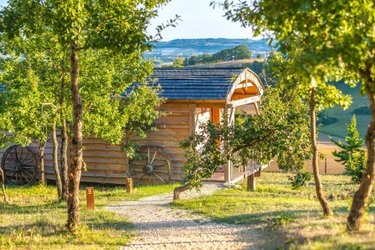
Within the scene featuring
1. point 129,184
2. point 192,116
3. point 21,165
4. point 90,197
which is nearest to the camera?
point 90,197

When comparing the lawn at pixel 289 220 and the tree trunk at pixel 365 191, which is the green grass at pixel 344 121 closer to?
the lawn at pixel 289 220

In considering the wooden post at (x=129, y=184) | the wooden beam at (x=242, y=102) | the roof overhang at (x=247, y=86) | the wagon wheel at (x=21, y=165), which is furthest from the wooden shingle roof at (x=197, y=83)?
the wagon wheel at (x=21, y=165)

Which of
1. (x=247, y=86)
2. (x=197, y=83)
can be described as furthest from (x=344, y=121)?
(x=197, y=83)

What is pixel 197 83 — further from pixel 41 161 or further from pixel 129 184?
pixel 41 161

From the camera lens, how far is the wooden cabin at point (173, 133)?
20453mm

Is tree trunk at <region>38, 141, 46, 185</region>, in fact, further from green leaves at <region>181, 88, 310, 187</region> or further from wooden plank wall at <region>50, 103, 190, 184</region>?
green leaves at <region>181, 88, 310, 187</region>

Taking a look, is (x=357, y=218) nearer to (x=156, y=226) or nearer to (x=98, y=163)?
(x=156, y=226)

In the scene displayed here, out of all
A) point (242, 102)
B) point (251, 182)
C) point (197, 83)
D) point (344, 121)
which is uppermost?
point (197, 83)

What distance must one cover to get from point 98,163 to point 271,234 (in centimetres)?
1284

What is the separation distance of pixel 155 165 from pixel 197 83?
148 inches

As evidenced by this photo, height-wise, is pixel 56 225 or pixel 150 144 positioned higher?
pixel 150 144

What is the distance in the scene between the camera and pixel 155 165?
21375 mm

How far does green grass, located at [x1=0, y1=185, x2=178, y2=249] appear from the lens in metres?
11.1

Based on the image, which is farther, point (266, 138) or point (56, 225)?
point (266, 138)
